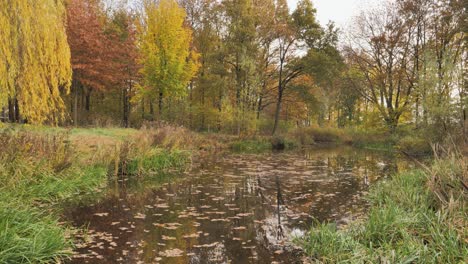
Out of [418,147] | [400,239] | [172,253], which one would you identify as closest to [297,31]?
[418,147]

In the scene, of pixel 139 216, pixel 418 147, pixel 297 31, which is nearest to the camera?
pixel 139 216

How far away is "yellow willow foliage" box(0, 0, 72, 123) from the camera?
6.61 m

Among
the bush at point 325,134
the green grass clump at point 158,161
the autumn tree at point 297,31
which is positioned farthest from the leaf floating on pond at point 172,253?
the bush at point 325,134

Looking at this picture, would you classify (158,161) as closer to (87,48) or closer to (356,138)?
(87,48)

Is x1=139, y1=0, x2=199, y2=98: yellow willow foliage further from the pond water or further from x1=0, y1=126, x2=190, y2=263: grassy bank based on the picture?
the pond water

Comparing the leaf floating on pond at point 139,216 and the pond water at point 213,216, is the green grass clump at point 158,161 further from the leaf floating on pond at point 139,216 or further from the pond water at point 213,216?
the leaf floating on pond at point 139,216

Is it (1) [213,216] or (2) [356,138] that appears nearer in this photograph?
(1) [213,216]

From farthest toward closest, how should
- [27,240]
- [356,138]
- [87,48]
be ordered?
[356,138] → [87,48] → [27,240]

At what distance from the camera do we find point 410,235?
4.83 metres

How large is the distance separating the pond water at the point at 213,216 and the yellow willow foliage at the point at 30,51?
2.66m

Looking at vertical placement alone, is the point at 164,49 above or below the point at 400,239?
above

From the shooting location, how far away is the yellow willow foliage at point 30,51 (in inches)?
260

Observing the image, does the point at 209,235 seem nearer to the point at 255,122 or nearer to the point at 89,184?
the point at 89,184

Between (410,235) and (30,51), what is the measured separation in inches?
305
